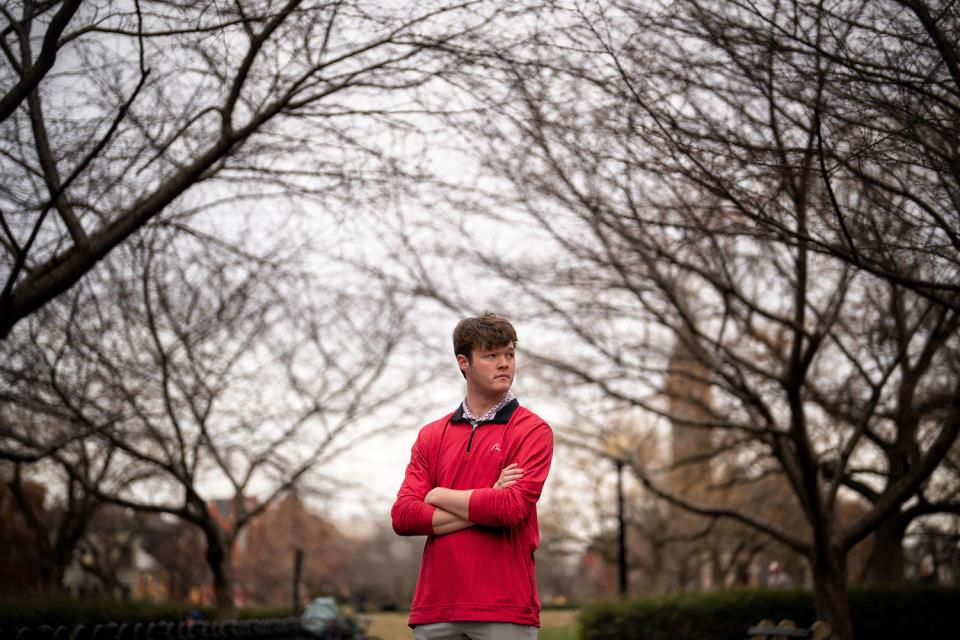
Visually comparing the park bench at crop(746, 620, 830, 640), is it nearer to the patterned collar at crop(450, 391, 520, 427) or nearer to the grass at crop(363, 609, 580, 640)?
the patterned collar at crop(450, 391, 520, 427)

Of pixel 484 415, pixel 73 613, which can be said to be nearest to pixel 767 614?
pixel 73 613

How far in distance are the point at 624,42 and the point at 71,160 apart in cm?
447

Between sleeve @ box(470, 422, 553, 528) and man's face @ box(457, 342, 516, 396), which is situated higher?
man's face @ box(457, 342, 516, 396)

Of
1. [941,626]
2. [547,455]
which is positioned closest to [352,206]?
[547,455]

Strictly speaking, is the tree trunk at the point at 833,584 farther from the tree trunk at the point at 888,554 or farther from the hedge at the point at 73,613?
the hedge at the point at 73,613

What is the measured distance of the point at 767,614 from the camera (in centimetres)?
1373

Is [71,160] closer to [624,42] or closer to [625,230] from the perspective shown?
[624,42]

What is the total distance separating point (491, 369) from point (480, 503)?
538 mm

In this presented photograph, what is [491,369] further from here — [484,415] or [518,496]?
[518,496]

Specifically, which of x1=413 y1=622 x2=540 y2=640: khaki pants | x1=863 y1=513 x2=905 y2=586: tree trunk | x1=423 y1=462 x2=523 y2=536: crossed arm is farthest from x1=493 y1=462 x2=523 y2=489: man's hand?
x1=863 y1=513 x2=905 y2=586: tree trunk

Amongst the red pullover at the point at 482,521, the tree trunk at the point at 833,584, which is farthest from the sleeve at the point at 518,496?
the tree trunk at the point at 833,584

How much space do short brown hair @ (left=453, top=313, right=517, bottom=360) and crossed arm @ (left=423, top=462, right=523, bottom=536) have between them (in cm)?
47

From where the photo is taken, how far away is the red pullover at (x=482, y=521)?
3125 millimetres

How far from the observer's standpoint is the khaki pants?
3.10 metres
